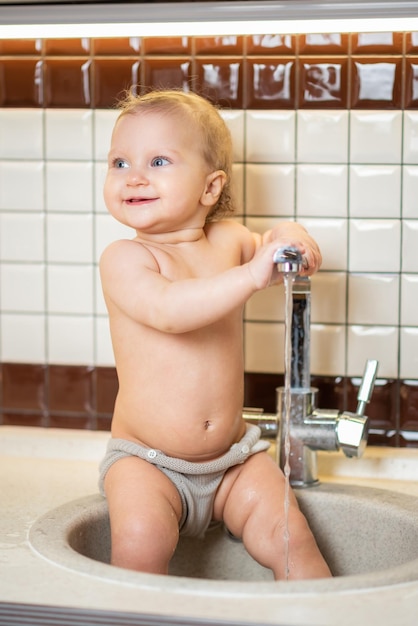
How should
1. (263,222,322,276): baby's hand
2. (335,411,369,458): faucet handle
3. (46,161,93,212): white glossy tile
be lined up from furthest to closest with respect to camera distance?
(46,161,93,212): white glossy tile, (335,411,369,458): faucet handle, (263,222,322,276): baby's hand

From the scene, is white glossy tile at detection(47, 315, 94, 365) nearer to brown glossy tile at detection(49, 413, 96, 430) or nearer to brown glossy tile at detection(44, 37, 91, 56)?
brown glossy tile at detection(49, 413, 96, 430)

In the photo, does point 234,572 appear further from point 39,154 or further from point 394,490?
point 39,154

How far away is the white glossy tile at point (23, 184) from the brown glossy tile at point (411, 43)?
58cm

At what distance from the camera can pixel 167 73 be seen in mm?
1424

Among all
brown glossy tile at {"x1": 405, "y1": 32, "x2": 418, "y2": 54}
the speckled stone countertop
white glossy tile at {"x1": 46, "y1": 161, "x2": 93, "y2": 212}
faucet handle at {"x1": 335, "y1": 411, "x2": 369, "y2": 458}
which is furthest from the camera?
white glossy tile at {"x1": 46, "y1": 161, "x2": 93, "y2": 212}

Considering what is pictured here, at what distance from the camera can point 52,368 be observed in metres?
1.51

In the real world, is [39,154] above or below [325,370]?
above

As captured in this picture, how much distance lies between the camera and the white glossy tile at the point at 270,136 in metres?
1.40

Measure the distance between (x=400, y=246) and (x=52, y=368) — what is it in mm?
Result: 573

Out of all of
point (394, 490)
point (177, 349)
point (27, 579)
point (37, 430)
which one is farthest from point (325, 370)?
point (27, 579)

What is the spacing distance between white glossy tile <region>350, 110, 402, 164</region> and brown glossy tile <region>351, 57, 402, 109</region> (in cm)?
1

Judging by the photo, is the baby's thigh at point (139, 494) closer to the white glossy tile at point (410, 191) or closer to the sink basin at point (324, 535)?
the sink basin at point (324, 535)

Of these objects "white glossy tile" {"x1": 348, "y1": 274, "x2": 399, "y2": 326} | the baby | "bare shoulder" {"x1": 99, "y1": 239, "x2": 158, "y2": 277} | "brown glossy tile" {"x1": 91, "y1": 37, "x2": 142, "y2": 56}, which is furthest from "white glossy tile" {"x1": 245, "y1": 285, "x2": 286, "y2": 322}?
"brown glossy tile" {"x1": 91, "y1": 37, "x2": 142, "y2": 56}

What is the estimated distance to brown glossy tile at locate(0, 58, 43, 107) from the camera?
146 cm
